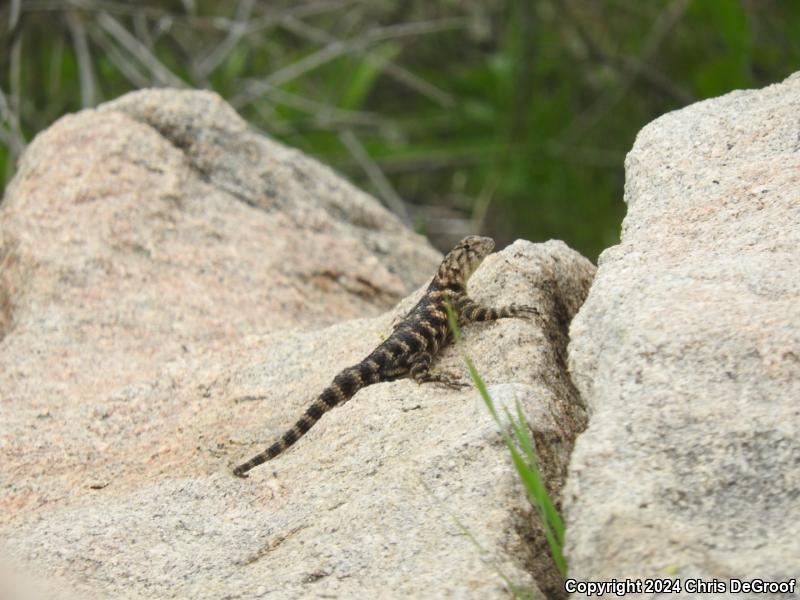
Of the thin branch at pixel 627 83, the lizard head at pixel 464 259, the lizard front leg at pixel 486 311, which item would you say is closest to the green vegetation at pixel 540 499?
the lizard front leg at pixel 486 311

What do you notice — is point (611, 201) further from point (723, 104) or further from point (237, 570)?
point (237, 570)

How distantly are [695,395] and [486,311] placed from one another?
1576 mm

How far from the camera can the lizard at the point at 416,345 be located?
13.0 ft

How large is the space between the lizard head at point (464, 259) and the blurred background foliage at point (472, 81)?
2.43m

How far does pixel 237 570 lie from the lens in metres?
3.18

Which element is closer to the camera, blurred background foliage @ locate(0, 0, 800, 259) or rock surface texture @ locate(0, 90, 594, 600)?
rock surface texture @ locate(0, 90, 594, 600)

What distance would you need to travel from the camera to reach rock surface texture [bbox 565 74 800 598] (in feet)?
8.39

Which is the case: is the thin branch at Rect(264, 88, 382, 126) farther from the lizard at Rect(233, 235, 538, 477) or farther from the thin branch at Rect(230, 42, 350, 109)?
the lizard at Rect(233, 235, 538, 477)

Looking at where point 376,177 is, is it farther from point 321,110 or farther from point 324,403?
point 324,403

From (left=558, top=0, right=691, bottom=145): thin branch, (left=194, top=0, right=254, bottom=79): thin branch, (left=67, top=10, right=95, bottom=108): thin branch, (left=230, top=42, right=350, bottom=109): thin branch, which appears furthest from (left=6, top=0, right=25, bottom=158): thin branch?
(left=558, top=0, right=691, bottom=145): thin branch

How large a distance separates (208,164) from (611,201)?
426 cm

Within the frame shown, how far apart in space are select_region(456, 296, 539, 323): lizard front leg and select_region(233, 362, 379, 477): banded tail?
40cm

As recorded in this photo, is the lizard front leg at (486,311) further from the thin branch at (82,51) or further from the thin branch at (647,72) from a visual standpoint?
the thin branch at (647,72)

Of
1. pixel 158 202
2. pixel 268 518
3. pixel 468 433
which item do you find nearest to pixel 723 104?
pixel 468 433
